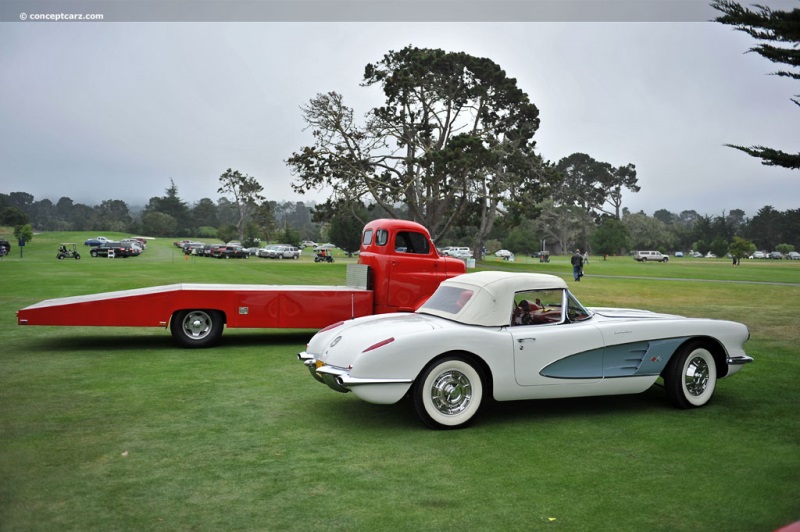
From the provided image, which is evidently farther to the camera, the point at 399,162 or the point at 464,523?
the point at 399,162

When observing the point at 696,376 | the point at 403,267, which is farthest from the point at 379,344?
the point at 403,267

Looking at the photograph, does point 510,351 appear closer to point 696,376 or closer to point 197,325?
point 696,376

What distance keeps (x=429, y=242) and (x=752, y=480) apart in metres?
8.06

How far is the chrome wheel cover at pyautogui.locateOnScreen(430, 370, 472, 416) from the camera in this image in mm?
6387

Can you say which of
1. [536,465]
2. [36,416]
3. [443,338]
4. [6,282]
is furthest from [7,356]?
[6,282]

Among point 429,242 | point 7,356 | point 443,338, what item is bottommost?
point 7,356

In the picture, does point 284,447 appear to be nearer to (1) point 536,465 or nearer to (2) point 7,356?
(1) point 536,465

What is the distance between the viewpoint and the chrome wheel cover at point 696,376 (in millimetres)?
7402

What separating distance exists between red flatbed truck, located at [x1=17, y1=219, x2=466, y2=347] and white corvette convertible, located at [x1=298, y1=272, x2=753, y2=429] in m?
4.24

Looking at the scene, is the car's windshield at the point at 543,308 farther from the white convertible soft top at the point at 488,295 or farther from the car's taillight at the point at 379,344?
the car's taillight at the point at 379,344

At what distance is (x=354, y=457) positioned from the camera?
18.4 ft

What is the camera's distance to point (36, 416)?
679cm

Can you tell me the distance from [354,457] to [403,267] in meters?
6.70

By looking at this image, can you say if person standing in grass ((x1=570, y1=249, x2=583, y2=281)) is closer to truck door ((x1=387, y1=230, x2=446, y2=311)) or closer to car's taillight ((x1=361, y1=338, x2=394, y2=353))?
truck door ((x1=387, y1=230, x2=446, y2=311))
